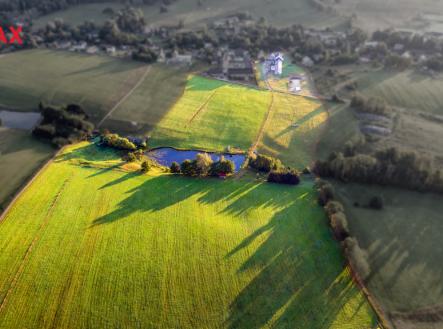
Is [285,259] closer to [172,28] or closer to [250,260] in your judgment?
[250,260]

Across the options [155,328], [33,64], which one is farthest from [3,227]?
[33,64]

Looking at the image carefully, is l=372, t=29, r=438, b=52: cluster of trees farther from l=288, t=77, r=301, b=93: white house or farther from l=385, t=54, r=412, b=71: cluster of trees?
l=288, t=77, r=301, b=93: white house

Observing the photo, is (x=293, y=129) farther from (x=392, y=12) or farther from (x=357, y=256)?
(x=392, y=12)

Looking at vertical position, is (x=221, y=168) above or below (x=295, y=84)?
below

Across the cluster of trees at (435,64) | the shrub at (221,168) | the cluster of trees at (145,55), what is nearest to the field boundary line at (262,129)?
the shrub at (221,168)

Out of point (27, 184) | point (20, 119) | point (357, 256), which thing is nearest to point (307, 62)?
point (357, 256)

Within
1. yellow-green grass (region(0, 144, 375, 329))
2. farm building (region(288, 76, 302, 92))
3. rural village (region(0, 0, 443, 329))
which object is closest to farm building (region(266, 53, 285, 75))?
rural village (region(0, 0, 443, 329))
